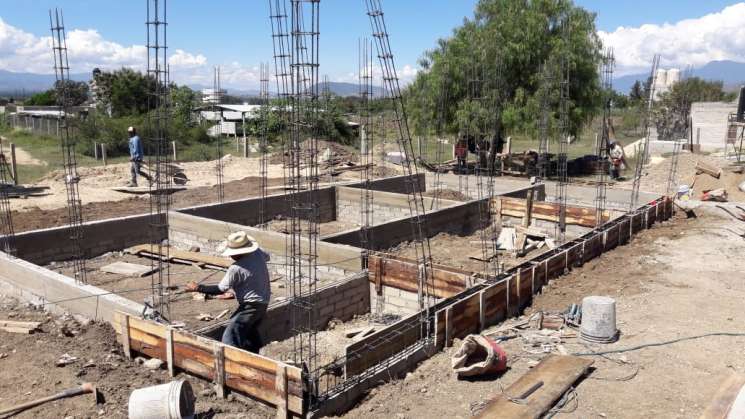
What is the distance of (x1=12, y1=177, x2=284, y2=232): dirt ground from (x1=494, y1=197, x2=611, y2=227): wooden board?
20.3ft

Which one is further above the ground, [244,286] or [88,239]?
[244,286]

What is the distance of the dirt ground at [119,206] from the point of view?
10.9m

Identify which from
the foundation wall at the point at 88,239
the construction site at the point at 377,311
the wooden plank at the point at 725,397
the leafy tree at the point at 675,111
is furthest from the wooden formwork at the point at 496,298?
the leafy tree at the point at 675,111

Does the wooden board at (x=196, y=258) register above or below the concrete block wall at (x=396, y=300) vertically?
above

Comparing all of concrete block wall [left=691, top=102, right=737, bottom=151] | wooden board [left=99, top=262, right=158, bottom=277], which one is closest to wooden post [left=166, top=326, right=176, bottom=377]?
wooden board [left=99, top=262, right=158, bottom=277]

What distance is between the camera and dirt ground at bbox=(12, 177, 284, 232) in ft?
35.6

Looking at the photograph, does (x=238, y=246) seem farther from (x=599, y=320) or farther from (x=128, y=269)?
(x=128, y=269)

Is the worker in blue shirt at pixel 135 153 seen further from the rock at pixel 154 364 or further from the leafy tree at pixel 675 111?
the leafy tree at pixel 675 111

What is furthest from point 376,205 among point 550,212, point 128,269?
point 128,269

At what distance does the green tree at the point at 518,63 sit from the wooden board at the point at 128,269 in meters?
12.2

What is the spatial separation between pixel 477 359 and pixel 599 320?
1.52 meters

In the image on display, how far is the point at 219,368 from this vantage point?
188 inches

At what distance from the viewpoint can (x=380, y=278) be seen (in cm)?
771

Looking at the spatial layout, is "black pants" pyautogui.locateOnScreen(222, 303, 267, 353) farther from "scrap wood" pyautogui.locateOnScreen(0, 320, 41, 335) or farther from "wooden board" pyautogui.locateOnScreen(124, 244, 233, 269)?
"wooden board" pyautogui.locateOnScreen(124, 244, 233, 269)
